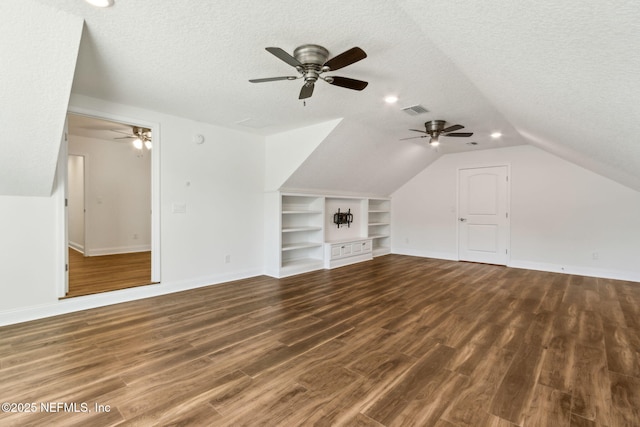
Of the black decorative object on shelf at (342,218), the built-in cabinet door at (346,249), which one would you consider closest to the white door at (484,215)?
the black decorative object on shelf at (342,218)

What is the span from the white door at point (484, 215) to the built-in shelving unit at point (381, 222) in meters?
1.77

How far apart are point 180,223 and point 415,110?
12.1 ft

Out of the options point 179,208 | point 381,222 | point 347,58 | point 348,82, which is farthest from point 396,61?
point 381,222

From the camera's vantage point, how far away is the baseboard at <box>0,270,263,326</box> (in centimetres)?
308

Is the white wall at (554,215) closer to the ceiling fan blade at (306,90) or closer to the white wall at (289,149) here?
the white wall at (289,149)

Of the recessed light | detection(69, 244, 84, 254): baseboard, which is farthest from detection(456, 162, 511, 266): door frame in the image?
detection(69, 244, 84, 254): baseboard

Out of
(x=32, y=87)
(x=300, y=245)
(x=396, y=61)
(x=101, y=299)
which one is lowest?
(x=101, y=299)

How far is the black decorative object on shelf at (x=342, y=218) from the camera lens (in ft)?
21.7

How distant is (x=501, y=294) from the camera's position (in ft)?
13.9

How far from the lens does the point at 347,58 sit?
219 cm

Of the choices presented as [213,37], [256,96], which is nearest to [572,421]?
[213,37]

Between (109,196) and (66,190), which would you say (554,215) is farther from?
(109,196)

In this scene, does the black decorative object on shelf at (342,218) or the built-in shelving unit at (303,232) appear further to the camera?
the black decorative object on shelf at (342,218)

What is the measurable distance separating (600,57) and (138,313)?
4420 millimetres
